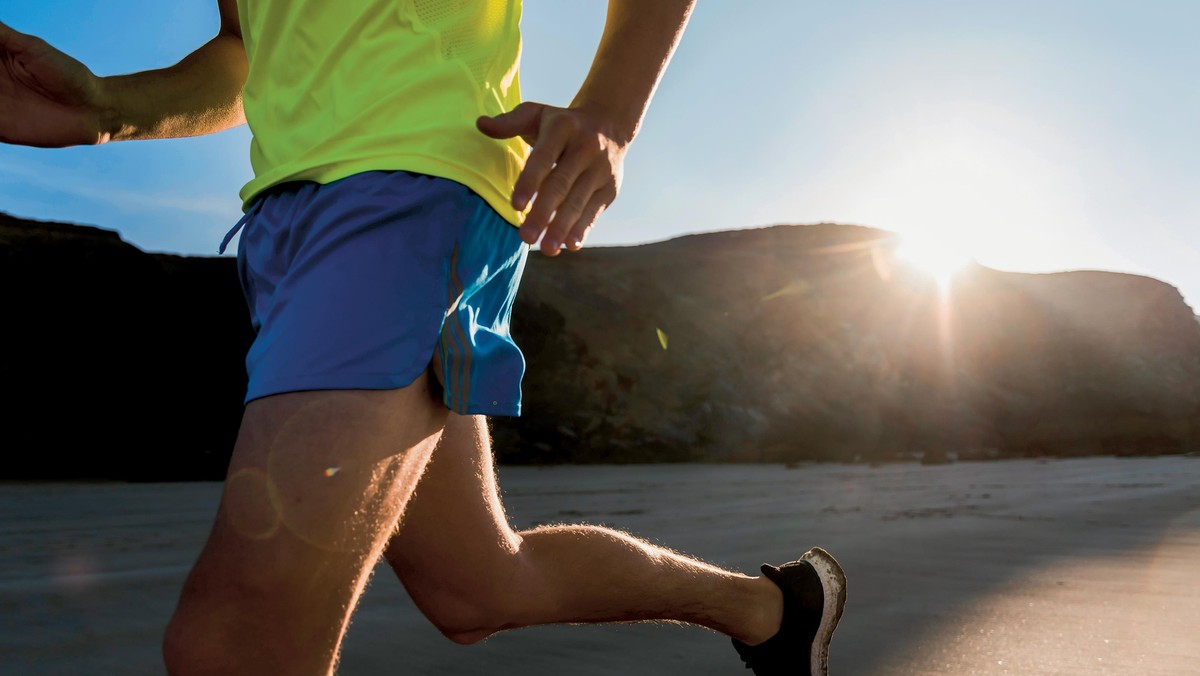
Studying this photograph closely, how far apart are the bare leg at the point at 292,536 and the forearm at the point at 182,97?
838 mm

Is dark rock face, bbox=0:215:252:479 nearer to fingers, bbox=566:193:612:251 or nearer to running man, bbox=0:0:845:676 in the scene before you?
running man, bbox=0:0:845:676

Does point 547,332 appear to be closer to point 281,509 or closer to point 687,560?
point 687,560

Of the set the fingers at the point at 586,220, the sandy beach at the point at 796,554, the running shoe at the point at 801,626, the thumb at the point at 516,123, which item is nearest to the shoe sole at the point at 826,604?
the running shoe at the point at 801,626

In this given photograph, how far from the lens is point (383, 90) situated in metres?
1.11

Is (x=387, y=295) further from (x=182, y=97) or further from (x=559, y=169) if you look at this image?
(x=182, y=97)

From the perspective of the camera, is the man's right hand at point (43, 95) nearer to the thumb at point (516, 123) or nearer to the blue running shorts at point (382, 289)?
the blue running shorts at point (382, 289)

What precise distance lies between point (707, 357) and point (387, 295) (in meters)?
11.3

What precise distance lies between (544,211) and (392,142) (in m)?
0.23


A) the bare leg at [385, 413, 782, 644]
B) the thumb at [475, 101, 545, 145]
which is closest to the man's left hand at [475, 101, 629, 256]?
the thumb at [475, 101, 545, 145]

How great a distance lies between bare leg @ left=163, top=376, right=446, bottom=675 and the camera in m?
0.79

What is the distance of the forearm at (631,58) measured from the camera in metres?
1.06

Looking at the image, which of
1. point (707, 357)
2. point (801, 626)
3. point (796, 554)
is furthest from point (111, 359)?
point (801, 626)

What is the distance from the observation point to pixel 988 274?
18.3m

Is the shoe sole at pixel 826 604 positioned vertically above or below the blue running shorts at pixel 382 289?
below
